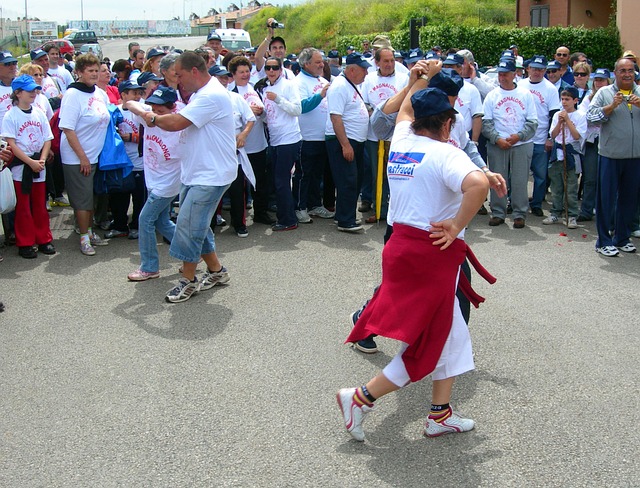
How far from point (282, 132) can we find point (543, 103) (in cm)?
358

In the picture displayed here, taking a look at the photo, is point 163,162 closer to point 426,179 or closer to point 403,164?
point 403,164

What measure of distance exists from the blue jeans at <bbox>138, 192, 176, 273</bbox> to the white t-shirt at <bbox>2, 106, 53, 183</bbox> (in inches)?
67.3

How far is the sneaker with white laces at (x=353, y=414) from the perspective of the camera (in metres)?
4.14

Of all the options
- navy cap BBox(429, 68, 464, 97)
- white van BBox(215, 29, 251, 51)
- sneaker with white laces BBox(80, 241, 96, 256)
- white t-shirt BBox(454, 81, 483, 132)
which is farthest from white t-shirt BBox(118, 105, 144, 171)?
white van BBox(215, 29, 251, 51)

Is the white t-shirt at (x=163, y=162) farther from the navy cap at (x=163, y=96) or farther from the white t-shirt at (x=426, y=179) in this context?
the white t-shirt at (x=426, y=179)

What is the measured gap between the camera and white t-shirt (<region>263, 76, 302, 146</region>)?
896cm

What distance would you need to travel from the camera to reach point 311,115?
9281 millimetres

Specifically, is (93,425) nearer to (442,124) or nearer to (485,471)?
(485,471)

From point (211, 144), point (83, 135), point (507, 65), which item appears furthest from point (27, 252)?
point (507, 65)

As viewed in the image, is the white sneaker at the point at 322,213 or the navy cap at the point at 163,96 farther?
the white sneaker at the point at 322,213

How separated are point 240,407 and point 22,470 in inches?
50.3

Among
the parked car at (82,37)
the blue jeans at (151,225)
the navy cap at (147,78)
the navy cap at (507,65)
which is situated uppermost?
the parked car at (82,37)

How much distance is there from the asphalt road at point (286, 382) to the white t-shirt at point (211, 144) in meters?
1.11

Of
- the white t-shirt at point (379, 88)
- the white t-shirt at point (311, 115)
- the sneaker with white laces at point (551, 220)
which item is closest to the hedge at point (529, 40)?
the sneaker with white laces at point (551, 220)
